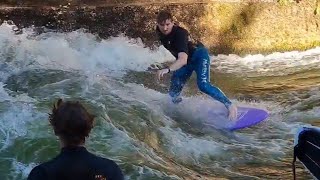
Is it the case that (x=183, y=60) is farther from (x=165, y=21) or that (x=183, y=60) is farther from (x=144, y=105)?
(x=144, y=105)

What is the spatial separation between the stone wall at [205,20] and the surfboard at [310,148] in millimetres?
7897

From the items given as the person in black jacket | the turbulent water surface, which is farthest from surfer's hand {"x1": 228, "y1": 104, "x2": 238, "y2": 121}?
the person in black jacket

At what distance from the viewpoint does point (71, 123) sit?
8.48 ft

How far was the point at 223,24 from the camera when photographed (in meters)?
12.0

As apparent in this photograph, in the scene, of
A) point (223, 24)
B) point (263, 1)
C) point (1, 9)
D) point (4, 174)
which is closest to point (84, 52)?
point (1, 9)

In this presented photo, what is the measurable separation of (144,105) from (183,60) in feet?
3.79

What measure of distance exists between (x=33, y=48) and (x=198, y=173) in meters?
5.38

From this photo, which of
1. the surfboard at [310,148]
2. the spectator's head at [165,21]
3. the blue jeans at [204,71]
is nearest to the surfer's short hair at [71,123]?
the surfboard at [310,148]

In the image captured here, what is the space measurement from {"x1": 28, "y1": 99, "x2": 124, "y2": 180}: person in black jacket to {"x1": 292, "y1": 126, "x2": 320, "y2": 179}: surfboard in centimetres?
152

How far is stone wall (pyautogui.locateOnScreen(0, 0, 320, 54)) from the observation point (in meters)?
11.2

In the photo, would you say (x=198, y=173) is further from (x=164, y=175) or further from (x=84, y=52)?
(x=84, y=52)

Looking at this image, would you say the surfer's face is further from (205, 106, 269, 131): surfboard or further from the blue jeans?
(205, 106, 269, 131): surfboard

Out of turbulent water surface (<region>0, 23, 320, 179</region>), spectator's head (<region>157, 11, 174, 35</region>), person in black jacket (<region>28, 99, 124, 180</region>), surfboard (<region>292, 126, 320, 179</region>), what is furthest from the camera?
spectator's head (<region>157, 11, 174, 35</region>)

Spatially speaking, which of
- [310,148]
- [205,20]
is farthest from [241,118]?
[205,20]
